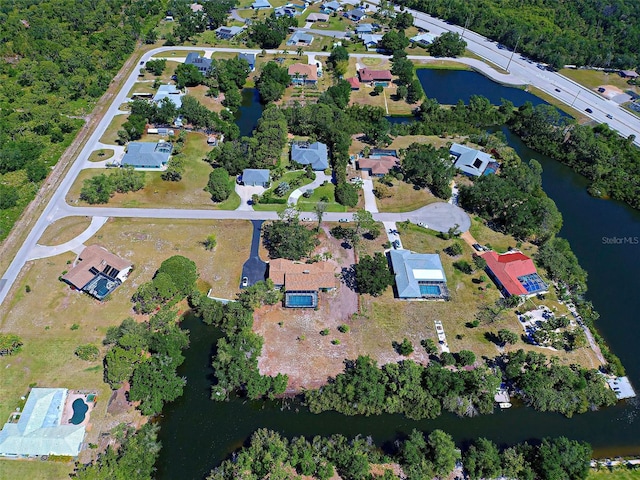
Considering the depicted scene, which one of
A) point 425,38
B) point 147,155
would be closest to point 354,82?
point 425,38

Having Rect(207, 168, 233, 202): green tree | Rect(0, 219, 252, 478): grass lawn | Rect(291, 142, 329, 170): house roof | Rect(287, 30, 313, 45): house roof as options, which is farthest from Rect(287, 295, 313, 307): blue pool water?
Rect(287, 30, 313, 45): house roof

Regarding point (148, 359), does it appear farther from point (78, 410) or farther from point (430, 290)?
point (430, 290)

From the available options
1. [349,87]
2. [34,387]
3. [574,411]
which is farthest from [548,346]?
[349,87]

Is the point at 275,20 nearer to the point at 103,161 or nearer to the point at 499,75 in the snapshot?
the point at 499,75

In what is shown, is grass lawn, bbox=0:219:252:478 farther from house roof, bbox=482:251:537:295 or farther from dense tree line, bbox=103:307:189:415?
house roof, bbox=482:251:537:295

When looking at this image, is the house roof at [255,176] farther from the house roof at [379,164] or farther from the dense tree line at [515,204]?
the dense tree line at [515,204]

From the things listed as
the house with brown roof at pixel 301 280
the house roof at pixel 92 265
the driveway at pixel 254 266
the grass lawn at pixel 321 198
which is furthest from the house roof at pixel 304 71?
the house roof at pixel 92 265
